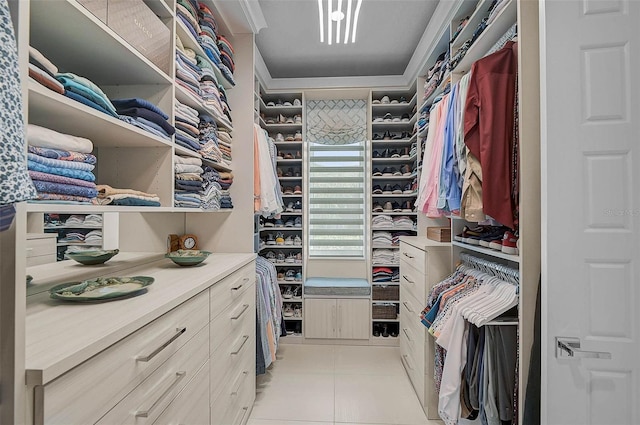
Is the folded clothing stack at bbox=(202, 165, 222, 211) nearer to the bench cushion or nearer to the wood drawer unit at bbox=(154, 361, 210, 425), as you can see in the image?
the wood drawer unit at bbox=(154, 361, 210, 425)

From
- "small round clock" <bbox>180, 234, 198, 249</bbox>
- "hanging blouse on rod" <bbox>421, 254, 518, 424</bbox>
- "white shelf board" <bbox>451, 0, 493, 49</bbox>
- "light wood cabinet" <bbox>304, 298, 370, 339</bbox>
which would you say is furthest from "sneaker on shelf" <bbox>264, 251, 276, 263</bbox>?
"white shelf board" <bbox>451, 0, 493, 49</bbox>

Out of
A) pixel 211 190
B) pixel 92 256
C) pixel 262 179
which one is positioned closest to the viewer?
pixel 92 256

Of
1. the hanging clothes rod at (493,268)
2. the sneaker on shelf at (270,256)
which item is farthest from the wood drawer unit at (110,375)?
the sneaker on shelf at (270,256)

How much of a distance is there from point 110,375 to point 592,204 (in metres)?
1.50

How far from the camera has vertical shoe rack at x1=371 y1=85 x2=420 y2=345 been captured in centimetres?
337

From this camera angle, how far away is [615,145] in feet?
3.47

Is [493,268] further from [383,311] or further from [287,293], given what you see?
[287,293]

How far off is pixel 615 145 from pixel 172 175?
1738mm

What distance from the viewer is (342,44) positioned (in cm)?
286

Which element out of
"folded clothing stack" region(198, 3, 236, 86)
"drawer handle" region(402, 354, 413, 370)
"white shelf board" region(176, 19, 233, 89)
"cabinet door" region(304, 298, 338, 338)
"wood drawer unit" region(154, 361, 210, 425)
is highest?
"folded clothing stack" region(198, 3, 236, 86)

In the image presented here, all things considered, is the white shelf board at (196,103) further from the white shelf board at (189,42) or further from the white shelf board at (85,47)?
the white shelf board at (189,42)

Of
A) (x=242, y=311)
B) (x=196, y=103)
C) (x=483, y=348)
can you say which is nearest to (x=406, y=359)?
(x=483, y=348)

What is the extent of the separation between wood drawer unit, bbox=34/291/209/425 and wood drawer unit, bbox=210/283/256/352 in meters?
0.31

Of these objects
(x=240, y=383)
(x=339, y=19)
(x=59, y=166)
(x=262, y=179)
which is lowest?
(x=240, y=383)
